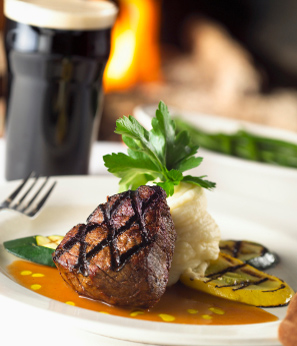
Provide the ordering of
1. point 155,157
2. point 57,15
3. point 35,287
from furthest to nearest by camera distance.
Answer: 1. point 57,15
2. point 155,157
3. point 35,287

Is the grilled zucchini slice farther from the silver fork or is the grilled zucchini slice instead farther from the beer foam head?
the beer foam head

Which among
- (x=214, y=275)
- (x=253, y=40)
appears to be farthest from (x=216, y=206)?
(x=253, y=40)

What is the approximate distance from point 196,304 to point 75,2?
1.76 m

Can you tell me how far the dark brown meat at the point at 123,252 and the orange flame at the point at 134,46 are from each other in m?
4.03

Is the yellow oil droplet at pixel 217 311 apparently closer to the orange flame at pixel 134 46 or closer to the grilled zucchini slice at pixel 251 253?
the grilled zucchini slice at pixel 251 253

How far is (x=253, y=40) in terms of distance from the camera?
6.15 m

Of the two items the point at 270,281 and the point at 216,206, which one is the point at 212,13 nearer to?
the point at 216,206

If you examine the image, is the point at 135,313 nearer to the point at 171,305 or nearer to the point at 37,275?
the point at 171,305

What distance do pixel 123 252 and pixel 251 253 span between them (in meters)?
0.65

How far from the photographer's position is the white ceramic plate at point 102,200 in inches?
49.3

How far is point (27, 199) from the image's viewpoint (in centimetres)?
216

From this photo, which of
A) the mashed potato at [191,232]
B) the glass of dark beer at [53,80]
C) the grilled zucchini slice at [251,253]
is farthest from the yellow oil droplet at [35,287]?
the glass of dark beer at [53,80]

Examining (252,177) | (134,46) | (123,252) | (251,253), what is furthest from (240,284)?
(134,46)

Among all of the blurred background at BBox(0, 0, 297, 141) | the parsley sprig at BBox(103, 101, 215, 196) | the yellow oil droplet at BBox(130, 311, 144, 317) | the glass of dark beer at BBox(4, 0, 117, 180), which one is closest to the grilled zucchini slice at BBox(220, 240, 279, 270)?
the parsley sprig at BBox(103, 101, 215, 196)
